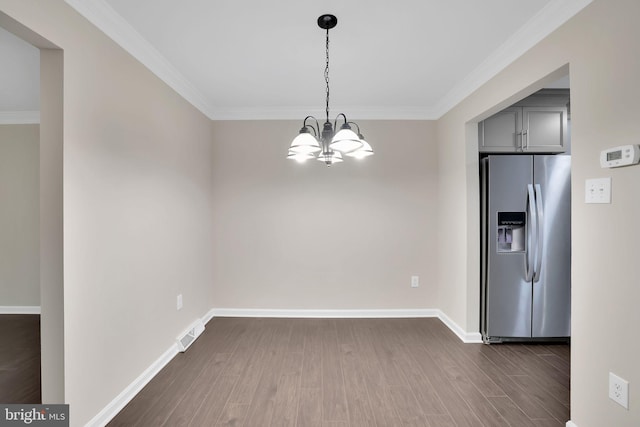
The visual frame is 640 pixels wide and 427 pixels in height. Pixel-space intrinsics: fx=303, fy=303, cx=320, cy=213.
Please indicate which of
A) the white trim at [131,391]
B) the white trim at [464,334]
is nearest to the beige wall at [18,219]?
the white trim at [131,391]

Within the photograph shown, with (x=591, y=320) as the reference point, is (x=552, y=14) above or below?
above

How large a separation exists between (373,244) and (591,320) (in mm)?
2450

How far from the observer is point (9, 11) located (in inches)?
55.6

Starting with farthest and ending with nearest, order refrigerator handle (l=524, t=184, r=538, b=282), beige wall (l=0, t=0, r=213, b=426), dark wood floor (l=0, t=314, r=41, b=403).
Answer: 1. refrigerator handle (l=524, t=184, r=538, b=282)
2. dark wood floor (l=0, t=314, r=41, b=403)
3. beige wall (l=0, t=0, r=213, b=426)

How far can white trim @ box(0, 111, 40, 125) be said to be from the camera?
13.8 feet

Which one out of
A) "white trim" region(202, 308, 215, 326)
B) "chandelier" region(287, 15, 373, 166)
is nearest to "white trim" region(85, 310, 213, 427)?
"white trim" region(202, 308, 215, 326)

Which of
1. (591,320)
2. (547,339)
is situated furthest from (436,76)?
(547,339)

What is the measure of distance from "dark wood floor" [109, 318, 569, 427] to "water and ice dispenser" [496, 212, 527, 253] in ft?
3.42

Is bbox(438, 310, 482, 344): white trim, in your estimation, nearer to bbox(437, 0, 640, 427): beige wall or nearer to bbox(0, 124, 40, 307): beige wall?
bbox(437, 0, 640, 427): beige wall

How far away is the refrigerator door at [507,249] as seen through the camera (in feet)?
10.2

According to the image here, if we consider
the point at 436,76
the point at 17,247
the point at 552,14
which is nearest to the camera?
the point at 552,14

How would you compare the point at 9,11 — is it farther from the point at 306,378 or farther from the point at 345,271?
the point at 345,271

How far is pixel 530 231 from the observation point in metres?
3.04

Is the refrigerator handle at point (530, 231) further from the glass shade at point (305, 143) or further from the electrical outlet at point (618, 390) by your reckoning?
the glass shade at point (305, 143)
